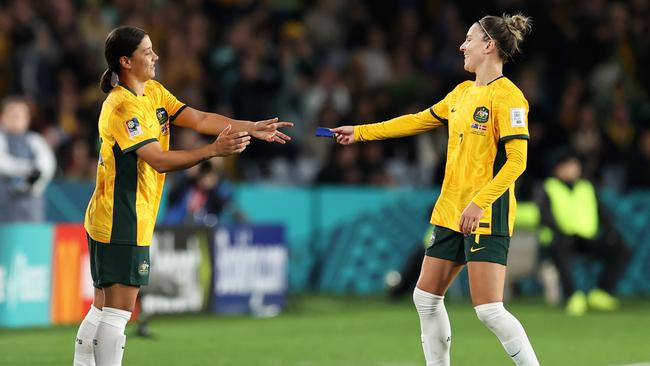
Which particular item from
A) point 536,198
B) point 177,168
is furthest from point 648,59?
point 177,168

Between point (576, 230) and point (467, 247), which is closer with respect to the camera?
point (467, 247)

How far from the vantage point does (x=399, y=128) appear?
7.55 meters

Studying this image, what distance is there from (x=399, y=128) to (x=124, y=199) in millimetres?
1805

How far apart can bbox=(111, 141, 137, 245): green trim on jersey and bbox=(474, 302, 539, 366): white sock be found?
197 centimetres

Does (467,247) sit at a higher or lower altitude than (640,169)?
lower

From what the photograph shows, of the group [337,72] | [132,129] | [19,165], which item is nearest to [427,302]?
[132,129]

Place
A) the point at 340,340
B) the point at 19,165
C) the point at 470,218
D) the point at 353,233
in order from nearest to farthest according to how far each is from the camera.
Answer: the point at 470,218
the point at 340,340
the point at 19,165
the point at 353,233

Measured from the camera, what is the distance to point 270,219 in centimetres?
1620

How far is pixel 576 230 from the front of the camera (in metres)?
16.0

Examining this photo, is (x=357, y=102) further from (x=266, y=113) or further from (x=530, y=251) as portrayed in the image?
(x=530, y=251)

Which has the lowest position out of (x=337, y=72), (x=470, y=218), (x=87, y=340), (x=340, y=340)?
(x=340, y=340)

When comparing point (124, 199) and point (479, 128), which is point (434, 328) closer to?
point (479, 128)

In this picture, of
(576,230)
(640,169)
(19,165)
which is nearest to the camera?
(19,165)

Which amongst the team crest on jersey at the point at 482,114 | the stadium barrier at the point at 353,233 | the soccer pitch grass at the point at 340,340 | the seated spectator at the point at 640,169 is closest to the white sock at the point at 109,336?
the team crest on jersey at the point at 482,114
